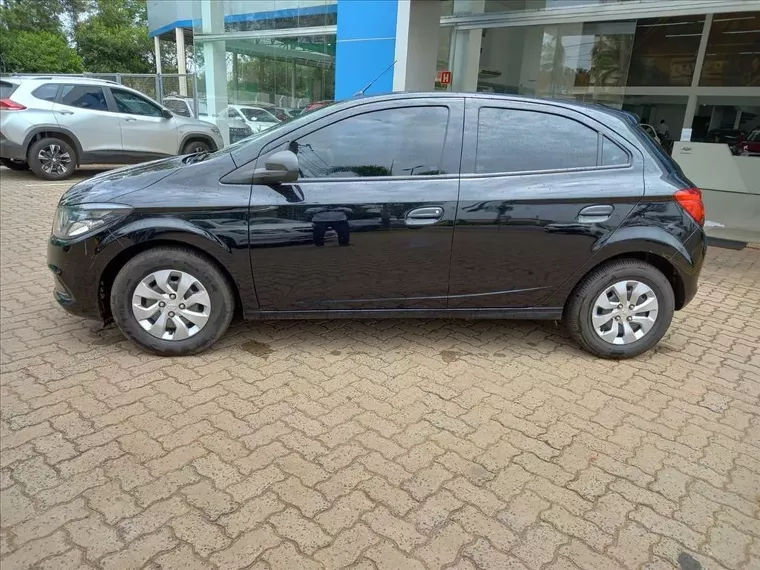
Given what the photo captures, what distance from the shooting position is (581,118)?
3.46 meters

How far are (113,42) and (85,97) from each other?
3283cm

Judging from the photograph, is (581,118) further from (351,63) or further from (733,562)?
(351,63)

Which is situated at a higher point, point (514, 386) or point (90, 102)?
point (90, 102)

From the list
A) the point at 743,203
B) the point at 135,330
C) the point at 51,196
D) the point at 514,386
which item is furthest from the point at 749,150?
the point at 51,196

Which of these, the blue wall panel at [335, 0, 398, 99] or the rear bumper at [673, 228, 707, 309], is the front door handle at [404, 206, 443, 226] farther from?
the blue wall panel at [335, 0, 398, 99]

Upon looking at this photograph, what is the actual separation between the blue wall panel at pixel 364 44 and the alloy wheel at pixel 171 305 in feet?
22.6

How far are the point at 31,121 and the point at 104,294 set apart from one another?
7710mm

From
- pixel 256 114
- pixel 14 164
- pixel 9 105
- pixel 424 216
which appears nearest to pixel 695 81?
pixel 256 114

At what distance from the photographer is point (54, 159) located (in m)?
9.59

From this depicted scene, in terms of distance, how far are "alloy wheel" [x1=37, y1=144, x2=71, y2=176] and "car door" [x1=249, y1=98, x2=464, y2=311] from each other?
27.1 ft

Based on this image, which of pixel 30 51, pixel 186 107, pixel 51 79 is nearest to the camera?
pixel 51 79

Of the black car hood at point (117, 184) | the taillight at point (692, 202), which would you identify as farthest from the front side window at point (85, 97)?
the taillight at point (692, 202)

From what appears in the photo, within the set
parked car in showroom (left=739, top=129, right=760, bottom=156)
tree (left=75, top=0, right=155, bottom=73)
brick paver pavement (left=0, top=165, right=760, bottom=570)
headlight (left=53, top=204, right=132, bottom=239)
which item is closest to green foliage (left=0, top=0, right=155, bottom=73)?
tree (left=75, top=0, right=155, bottom=73)

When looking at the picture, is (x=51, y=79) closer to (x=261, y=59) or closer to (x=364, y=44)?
(x=261, y=59)
